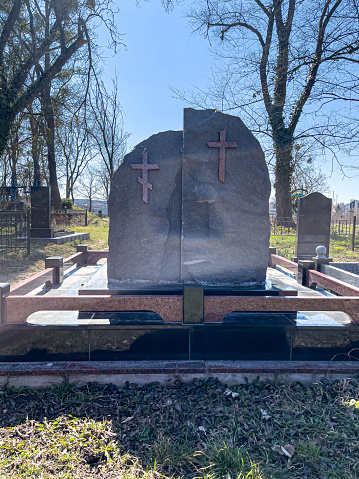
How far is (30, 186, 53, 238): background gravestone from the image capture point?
11.7 m

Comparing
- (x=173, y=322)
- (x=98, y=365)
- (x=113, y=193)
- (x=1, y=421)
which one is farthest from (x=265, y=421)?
(x=113, y=193)

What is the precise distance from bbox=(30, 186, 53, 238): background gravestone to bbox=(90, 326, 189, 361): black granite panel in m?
9.62

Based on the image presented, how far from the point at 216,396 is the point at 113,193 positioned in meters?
2.40

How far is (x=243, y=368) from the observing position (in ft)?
9.23

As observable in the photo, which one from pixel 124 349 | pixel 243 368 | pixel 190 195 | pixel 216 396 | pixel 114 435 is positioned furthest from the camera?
pixel 190 195

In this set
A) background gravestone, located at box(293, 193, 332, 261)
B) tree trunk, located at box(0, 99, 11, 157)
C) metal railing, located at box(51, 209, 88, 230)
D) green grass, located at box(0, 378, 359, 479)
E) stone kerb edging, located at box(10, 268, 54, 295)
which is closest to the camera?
green grass, located at box(0, 378, 359, 479)

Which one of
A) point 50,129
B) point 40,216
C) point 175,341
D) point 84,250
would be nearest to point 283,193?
point 40,216

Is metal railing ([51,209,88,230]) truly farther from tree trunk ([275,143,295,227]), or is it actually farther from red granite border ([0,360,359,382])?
red granite border ([0,360,359,382])

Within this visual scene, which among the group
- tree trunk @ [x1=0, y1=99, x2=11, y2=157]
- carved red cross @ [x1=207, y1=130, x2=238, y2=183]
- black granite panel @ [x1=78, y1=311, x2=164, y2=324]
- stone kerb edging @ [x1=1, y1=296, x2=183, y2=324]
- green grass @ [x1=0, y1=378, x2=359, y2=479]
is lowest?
green grass @ [x1=0, y1=378, x2=359, y2=479]

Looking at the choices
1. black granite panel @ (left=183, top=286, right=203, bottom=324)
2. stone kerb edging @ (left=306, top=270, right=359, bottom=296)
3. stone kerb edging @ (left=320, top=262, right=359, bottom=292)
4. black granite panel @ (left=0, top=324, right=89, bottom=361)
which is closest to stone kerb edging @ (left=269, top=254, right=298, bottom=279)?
stone kerb edging @ (left=320, top=262, right=359, bottom=292)

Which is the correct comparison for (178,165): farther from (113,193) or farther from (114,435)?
(114,435)

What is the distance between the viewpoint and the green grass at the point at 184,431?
1.88m

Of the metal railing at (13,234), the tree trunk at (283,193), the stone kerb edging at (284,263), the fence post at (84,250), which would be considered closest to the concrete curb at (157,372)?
the stone kerb edging at (284,263)

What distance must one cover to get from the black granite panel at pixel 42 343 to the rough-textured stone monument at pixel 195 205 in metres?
1.02
